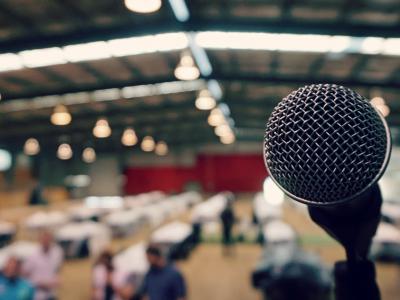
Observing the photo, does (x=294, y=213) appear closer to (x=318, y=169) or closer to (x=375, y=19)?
(x=375, y=19)

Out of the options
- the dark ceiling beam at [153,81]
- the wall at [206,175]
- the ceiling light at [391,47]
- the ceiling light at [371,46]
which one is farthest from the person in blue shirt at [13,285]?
the wall at [206,175]

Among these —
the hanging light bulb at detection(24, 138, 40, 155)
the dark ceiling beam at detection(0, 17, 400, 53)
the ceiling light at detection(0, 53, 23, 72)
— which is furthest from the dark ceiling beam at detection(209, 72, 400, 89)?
the hanging light bulb at detection(24, 138, 40, 155)

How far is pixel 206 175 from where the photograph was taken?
Answer: 1172 inches

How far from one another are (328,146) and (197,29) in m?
7.41

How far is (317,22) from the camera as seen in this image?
7344 millimetres

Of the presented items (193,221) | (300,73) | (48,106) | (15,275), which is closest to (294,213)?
(193,221)

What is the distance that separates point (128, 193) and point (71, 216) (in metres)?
16.8

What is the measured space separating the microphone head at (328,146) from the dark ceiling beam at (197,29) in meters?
7.18

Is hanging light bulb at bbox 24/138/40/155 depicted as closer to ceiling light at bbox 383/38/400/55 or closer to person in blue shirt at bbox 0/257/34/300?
person in blue shirt at bbox 0/257/34/300

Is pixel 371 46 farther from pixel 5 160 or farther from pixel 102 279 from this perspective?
pixel 5 160

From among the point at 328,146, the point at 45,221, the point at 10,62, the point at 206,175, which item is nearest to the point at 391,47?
the point at 10,62

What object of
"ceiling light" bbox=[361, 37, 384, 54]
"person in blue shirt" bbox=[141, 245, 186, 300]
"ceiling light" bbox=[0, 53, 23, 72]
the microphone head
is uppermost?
"ceiling light" bbox=[0, 53, 23, 72]

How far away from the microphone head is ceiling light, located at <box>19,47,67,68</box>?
10.0 metres

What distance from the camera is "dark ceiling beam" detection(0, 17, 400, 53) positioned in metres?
7.21
